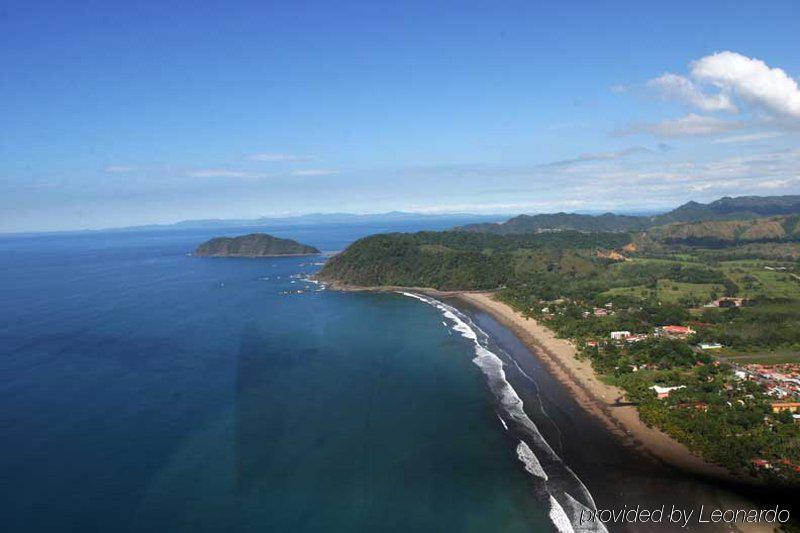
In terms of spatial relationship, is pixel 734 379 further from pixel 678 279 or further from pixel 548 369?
pixel 678 279

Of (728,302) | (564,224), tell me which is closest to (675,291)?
(728,302)

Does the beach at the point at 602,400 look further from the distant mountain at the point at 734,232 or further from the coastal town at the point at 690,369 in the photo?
the distant mountain at the point at 734,232

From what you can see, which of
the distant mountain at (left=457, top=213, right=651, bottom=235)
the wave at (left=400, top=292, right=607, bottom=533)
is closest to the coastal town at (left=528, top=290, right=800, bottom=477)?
the wave at (left=400, top=292, right=607, bottom=533)

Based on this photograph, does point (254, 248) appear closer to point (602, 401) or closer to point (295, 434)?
point (295, 434)

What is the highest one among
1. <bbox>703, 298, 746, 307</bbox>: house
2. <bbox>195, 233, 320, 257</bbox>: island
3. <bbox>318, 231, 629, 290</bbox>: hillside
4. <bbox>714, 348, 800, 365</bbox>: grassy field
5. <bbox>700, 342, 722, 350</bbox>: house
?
<bbox>195, 233, 320, 257</bbox>: island

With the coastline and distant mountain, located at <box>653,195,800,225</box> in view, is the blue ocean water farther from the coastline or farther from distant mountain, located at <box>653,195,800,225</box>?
distant mountain, located at <box>653,195,800,225</box>

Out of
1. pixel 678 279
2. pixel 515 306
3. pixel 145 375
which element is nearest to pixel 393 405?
pixel 145 375
